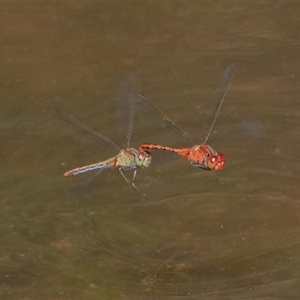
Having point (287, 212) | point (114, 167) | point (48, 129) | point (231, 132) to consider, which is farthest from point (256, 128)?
point (48, 129)

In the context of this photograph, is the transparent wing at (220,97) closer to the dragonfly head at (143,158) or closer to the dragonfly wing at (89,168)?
the dragonfly head at (143,158)

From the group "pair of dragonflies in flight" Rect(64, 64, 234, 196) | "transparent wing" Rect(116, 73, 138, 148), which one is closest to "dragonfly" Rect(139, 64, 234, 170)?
"pair of dragonflies in flight" Rect(64, 64, 234, 196)

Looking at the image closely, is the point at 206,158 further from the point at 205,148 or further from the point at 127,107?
the point at 127,107

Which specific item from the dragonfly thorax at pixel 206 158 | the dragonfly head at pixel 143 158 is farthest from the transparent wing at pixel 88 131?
the dragonfly thorax at pixel 206 158

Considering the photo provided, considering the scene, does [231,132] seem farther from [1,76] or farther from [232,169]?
[1,76]

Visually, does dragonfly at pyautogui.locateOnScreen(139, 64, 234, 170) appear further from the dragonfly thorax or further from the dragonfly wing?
the dragonfly wing
